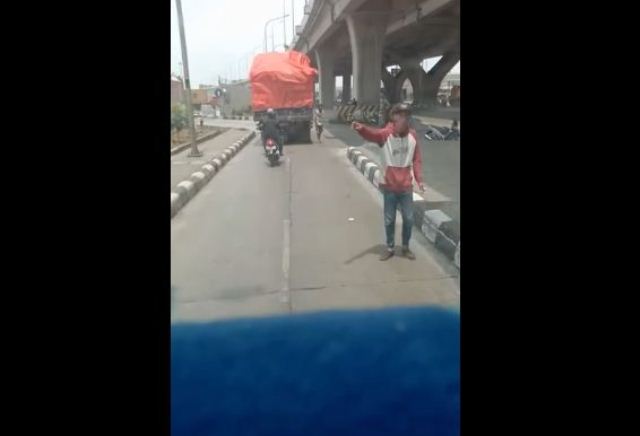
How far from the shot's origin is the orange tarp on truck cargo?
41.2 feet

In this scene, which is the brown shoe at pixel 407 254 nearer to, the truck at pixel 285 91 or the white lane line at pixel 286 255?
the white lane line at pixel 286 255

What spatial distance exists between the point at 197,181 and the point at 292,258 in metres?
3.84

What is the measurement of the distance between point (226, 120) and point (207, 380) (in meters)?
12.0

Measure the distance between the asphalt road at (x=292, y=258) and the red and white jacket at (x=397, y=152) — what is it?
77 cm

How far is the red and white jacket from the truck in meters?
8.34

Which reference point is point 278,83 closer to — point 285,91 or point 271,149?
point 285,91

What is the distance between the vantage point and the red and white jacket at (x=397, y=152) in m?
4.16

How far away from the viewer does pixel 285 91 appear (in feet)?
41.7

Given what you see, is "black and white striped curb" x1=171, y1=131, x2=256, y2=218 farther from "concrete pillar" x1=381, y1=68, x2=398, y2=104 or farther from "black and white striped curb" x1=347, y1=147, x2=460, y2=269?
"concrete pillar" x1=381, y1=68, x2=398, y2=104

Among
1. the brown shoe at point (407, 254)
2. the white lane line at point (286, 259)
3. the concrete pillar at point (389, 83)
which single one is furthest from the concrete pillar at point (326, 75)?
the brown shoe at point (407, 254)

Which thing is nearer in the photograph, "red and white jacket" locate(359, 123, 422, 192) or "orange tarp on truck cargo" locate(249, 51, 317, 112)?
"red and white jacket" locate(359, 123, 422, 192)

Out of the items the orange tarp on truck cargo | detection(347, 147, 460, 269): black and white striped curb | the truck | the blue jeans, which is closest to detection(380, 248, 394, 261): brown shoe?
the blue jeans
